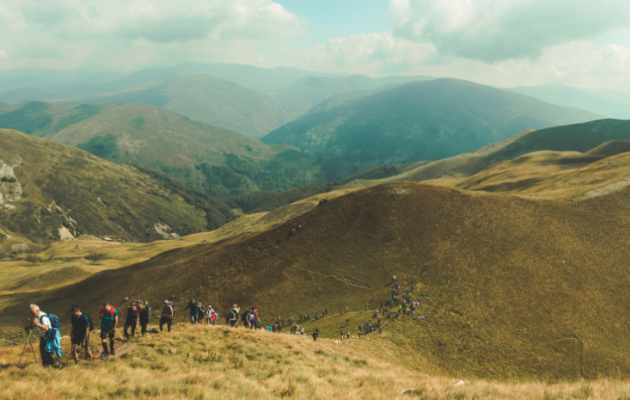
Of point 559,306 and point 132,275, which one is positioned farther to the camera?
point 132,275

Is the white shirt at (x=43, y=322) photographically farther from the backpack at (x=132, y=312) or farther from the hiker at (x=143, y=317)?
the hiker at (x=143, y=317)

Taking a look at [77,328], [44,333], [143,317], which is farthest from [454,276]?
[44,333]

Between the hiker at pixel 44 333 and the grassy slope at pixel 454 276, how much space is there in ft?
118

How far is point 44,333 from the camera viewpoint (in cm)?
1714

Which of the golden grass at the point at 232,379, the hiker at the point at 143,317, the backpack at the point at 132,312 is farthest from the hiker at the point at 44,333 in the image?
the hiker at the point at 143,317

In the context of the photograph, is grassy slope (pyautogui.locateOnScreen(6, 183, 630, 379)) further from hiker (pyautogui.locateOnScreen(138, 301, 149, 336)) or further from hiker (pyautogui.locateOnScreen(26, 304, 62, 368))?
hiker (pyautogui.locateOnScreen(26, 304, 62, 368))

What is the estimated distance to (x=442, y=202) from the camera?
270 ft

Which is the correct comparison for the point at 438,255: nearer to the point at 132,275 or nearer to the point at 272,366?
the point at 272,366

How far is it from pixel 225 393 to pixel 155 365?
7542 mm

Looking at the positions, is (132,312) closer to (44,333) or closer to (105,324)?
(105,324)

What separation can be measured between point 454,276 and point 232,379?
5038 centimetres

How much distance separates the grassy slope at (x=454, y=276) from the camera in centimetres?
4328

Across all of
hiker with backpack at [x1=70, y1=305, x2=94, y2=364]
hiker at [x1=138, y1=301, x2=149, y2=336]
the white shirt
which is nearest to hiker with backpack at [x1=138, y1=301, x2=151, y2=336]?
hiker at [x1=138, y1=301, x2=149, y2=336]

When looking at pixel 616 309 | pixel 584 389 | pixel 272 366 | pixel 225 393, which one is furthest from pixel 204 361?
pixel 616 309
